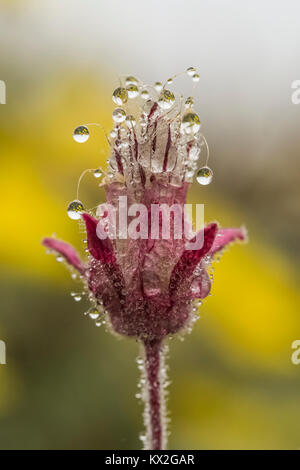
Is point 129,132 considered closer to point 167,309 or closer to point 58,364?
point 167,309

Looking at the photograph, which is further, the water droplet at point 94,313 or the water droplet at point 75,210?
the water droplet at point 94,313

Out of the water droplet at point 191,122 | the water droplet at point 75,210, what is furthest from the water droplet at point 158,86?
the water droplet at point 75,210

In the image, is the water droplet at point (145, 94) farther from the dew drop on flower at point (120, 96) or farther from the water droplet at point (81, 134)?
the water droplet at point (81, 134)

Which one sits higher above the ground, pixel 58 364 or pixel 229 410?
pixel 58 364

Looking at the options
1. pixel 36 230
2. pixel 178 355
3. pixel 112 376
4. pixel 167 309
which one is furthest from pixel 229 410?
pixel 167 309

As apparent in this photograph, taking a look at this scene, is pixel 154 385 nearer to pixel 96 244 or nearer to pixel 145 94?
pixel 96 244

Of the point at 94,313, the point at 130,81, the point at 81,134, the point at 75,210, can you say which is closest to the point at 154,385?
the point at 94,313
